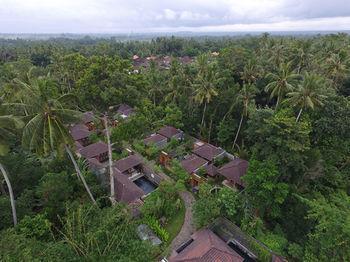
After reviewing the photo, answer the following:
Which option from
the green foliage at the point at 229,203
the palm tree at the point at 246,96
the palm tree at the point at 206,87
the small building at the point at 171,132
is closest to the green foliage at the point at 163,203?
Result: the green foliage at the point at 229,203

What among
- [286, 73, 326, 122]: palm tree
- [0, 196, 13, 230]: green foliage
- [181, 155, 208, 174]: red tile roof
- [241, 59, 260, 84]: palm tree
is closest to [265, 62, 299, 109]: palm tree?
[286, 73, 326, 122]: palm tree

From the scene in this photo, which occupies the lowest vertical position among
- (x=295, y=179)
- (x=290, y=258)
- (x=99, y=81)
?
(x=290, y=258)

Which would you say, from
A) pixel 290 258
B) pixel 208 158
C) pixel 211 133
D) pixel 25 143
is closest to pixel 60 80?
pixel 211 133

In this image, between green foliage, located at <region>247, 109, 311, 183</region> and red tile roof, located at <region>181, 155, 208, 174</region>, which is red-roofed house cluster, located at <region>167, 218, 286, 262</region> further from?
red tile roof, located at <region>181, 155, 208, 174</region>

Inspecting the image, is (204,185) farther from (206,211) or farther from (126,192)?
(126,192)

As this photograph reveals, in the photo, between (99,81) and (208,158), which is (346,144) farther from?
(99,81)

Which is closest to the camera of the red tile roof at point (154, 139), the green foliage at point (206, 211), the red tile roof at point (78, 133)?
the green foliage at point (206, 211)

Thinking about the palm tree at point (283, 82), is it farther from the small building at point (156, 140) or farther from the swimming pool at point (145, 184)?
the swimming pool at point (145, 184)
